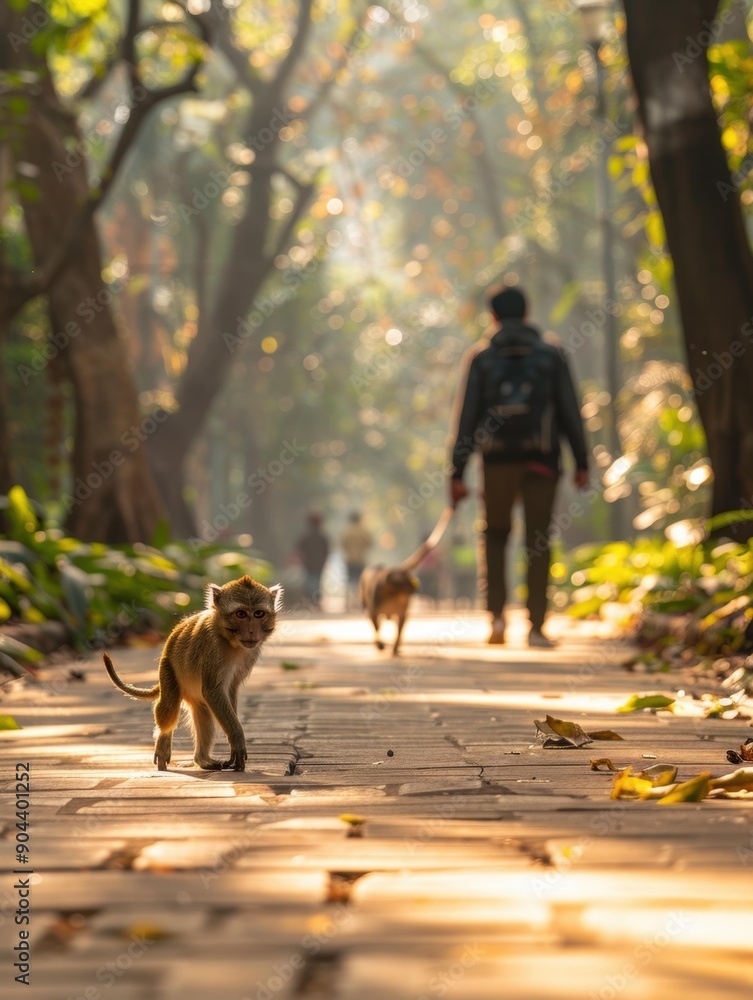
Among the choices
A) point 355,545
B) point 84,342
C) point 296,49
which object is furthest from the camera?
point 355,545

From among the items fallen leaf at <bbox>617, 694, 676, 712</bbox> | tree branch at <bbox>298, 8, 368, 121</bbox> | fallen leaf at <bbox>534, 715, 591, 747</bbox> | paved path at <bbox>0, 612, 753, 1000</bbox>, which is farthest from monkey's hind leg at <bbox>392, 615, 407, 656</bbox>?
tree branch at <bbox>298, 8, 368, 121</bbox>

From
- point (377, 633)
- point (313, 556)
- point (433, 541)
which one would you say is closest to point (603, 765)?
point (433, 541)

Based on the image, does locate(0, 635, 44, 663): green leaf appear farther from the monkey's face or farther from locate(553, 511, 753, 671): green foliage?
the monkey's face

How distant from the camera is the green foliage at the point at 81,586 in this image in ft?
38.4

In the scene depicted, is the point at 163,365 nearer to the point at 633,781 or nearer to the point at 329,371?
the point at 329,371

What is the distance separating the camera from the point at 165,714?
18.4ft

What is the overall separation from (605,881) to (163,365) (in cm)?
4406

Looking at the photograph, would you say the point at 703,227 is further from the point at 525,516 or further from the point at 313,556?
the point at 313,556

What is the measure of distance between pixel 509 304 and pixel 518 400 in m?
0.96

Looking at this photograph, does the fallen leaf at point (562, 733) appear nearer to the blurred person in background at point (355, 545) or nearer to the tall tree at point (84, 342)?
the tall tree at point (84, 342)

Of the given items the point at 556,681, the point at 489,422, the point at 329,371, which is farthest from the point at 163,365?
the point at 556,681

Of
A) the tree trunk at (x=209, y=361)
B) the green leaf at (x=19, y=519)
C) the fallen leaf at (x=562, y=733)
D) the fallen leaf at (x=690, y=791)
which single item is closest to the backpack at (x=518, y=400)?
the green leaf at (x=19, y=519)

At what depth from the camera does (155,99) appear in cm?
1480

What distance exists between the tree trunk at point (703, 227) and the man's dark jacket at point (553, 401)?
1046 mm
